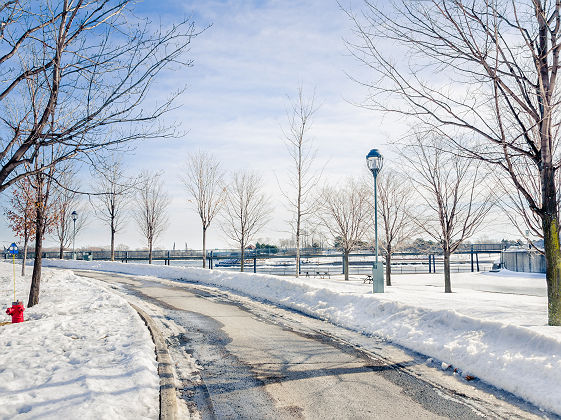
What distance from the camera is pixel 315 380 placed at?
17.6 ft

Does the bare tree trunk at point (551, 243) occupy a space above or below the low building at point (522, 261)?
above

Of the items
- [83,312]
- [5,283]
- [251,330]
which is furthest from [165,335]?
[5,283]

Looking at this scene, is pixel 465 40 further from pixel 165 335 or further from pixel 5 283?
pixel 5 283

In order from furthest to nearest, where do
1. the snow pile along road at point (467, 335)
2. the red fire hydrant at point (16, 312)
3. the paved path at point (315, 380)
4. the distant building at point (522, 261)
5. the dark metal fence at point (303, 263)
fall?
the dark metal fence at point (303, 263), the distant building at point (522, 261), the red fire hydrant at point (16, 312), the snow pile along road at point (467, 335), the paved path at point (315, 380)

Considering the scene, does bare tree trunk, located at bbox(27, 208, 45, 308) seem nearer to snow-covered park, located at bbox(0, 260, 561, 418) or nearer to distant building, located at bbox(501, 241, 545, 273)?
snow-covered park, located at bbox(0, 260, 561, 418)

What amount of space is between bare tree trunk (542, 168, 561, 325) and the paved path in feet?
9.89

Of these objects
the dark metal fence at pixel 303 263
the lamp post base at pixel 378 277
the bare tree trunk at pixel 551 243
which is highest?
the bare tree trunk at pixel 551 243

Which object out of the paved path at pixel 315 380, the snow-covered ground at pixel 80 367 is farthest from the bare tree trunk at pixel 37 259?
the paved path at pixel 315 380

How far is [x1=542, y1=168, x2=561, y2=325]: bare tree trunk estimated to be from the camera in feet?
23.5

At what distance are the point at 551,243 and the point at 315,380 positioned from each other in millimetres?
5323

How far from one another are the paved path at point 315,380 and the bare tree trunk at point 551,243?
301 centimetres

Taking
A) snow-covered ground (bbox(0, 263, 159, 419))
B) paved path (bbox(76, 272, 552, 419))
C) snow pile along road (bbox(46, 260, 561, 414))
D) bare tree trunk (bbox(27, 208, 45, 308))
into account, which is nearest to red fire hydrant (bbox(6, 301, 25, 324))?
snow-covered ground (bbox(0, 263, 159, 419))

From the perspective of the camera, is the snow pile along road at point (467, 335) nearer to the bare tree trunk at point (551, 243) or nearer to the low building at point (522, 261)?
the bare tree trunk at point (551, 243)

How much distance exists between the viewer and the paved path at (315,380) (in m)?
4.44
